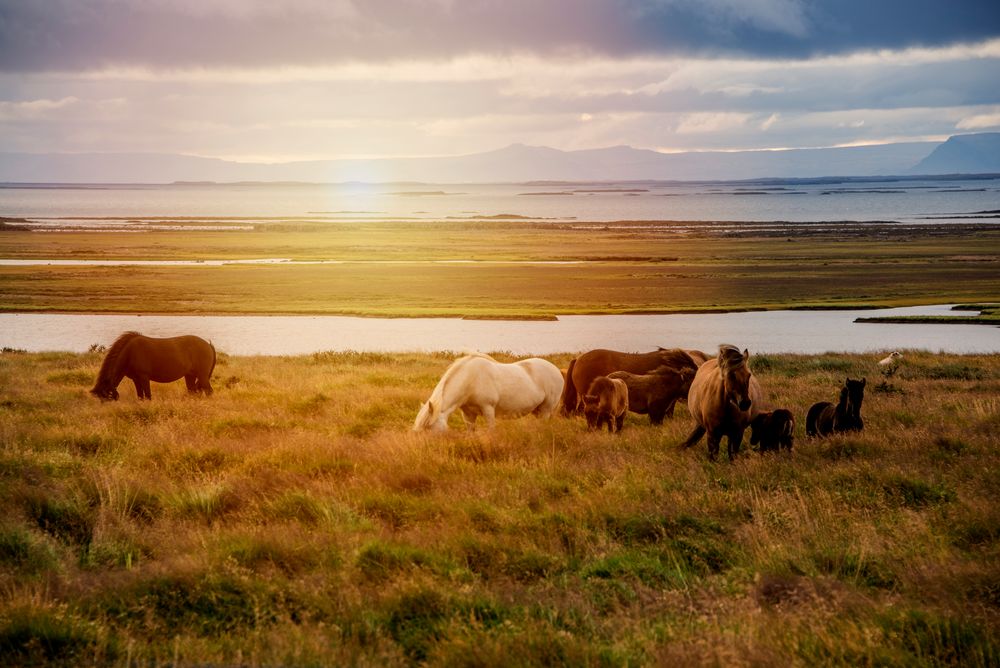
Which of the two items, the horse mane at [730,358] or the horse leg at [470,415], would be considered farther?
the horse leg at [470,415]

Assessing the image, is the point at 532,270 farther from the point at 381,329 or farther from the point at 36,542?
the point at 36,542

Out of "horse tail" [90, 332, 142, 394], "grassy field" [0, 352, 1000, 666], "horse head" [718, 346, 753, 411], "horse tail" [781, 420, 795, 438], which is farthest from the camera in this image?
"horse tail" [90, 332, 142, 394]

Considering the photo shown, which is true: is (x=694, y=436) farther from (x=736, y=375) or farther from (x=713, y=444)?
(x=736, y=375)

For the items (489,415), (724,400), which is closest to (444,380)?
(489,415)

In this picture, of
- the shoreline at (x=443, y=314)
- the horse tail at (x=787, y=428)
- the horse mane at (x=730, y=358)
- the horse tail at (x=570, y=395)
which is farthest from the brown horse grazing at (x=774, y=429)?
the shoreline at (x=443, y=314)

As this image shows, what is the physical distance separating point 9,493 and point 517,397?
8293 millimetres

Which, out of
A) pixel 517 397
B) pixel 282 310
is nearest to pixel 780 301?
pixel 282 310

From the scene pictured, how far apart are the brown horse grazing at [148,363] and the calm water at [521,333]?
53.4 ft

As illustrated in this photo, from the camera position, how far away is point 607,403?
15.7 m

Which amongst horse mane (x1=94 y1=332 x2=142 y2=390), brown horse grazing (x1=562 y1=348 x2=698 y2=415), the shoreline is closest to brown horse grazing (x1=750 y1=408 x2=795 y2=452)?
brown horse grazing (x1=562 y1=348 x2=698 y2=415)

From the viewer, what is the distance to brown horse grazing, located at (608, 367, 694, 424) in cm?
1691

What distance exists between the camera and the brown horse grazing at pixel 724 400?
12.4m

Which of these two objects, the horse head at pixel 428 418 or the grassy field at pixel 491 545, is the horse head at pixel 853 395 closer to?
the grassy field at pixel 491 545

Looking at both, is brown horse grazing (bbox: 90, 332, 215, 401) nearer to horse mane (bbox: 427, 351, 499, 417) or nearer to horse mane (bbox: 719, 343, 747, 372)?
horse mane (bbox: 427, 351, 499, 417)
